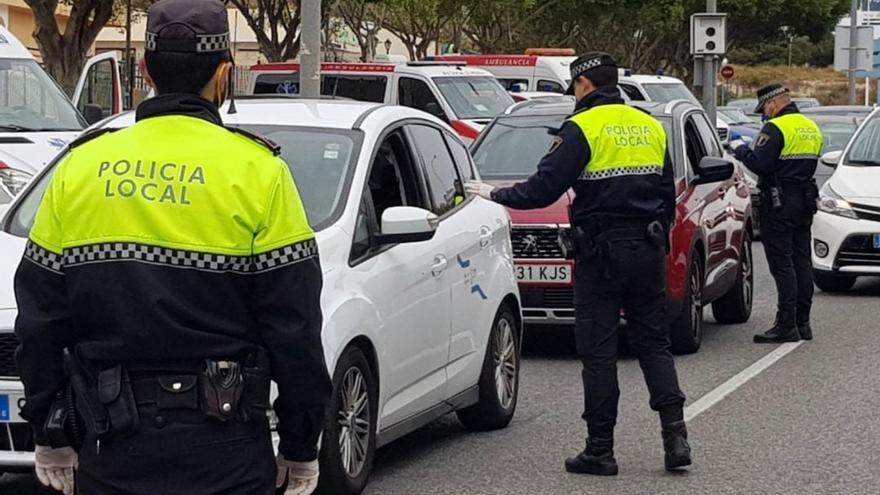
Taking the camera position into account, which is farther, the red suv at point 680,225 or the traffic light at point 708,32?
the traffic light at point 708,32

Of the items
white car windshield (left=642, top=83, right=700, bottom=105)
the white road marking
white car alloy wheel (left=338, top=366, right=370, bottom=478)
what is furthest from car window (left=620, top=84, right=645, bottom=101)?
white car alloy wheel (left=338, top=366, right=370, bottom=478)

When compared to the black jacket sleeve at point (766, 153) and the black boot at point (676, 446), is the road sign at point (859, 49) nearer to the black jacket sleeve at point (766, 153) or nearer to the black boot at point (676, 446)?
the black jacket sleeve at point (766, 153)

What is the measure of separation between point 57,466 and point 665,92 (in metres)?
22.9

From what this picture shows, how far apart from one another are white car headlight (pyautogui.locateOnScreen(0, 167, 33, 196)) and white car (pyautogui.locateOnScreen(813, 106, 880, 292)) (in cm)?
712

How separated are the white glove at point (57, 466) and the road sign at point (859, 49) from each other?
127ft

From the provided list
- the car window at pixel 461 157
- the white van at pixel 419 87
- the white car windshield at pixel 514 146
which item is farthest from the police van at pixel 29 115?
the white van at pixel 419 87

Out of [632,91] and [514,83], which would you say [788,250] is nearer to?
[632,91]

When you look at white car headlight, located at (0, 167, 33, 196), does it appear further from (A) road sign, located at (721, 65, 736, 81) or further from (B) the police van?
(A) road sign, located at (721, 65, 736, 81)

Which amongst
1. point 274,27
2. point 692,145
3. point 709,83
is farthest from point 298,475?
point 274,27

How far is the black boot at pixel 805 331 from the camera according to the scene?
12.8m

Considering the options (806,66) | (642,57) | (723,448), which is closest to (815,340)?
(723,448)

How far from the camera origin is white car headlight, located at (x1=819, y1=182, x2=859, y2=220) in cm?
1561

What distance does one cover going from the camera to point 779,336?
41.5 ft

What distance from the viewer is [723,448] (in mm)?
8625
